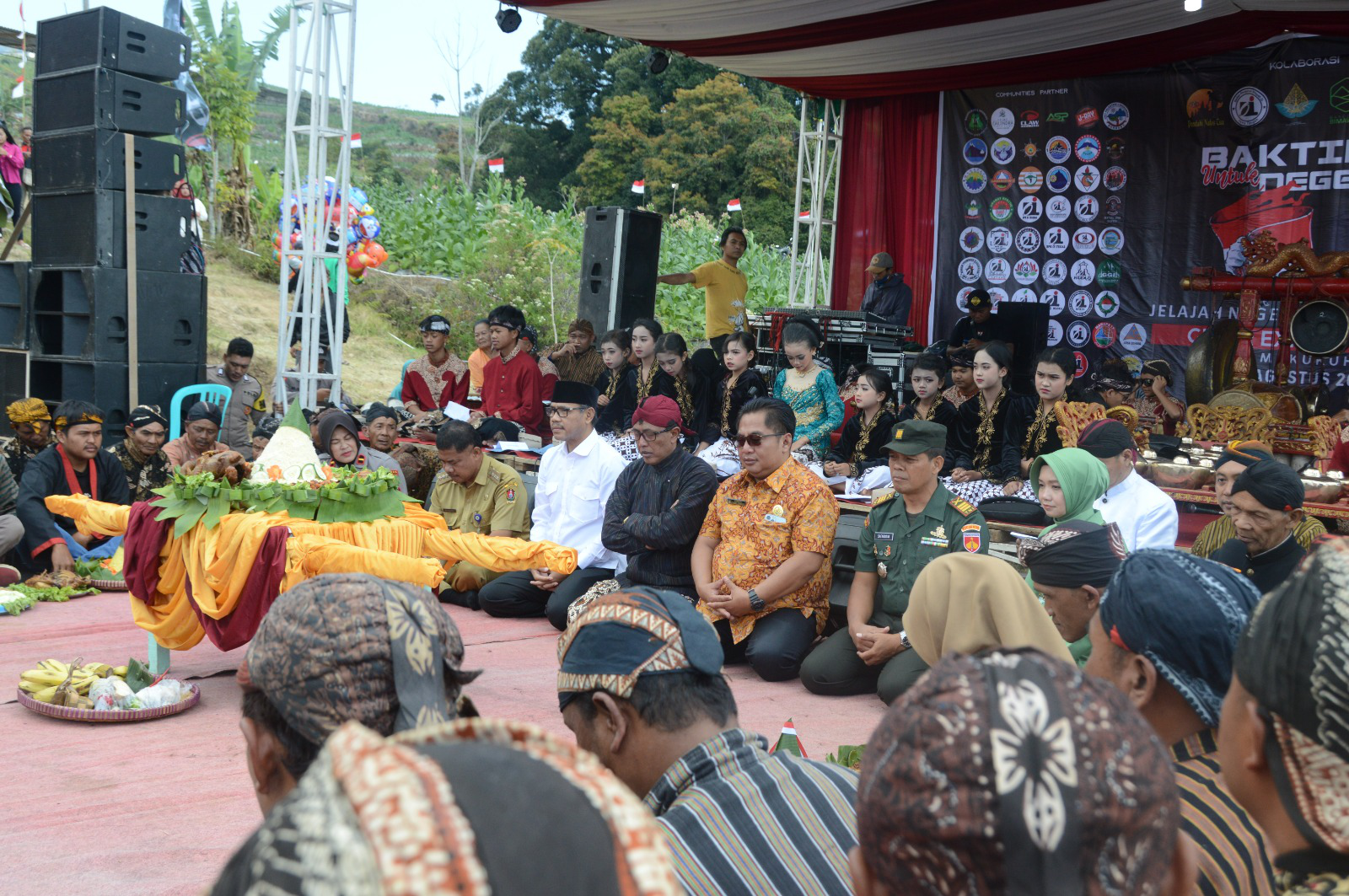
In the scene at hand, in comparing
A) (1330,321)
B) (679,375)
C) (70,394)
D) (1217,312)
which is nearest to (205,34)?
(70,394)

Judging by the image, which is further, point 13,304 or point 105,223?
point 13,304

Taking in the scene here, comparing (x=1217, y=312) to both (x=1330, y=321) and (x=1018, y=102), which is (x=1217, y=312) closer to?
(x=1330, y=321)

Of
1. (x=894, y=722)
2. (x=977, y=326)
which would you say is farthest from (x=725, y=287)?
(x=894, y=722)

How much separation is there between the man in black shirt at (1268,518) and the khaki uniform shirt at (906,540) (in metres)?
1.05

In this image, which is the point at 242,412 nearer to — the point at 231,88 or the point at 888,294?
the point at 888,294

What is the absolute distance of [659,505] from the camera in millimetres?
5949

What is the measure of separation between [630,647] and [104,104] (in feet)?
26.8

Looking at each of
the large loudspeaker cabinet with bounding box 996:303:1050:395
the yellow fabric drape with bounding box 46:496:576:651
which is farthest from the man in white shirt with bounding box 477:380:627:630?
the large loudspeaker cabinet with bounding box 996:303:1050:395

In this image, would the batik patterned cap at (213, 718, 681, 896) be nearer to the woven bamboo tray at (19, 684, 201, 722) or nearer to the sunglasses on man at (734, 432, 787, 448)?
the woven bamboo tray at (19, 684, 201, 722)

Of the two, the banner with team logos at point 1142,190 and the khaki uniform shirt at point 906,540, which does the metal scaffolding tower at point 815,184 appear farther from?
the khaki uniform shirt at point 906,540

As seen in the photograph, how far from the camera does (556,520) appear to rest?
6.58 meters

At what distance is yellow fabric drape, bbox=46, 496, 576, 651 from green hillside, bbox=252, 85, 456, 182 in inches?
823

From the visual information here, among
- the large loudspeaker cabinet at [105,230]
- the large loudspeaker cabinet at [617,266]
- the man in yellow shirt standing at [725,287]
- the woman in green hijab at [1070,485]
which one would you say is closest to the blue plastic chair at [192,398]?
the large loudspeaker cabinet at [105,230]

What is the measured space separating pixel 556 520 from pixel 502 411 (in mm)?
2731
